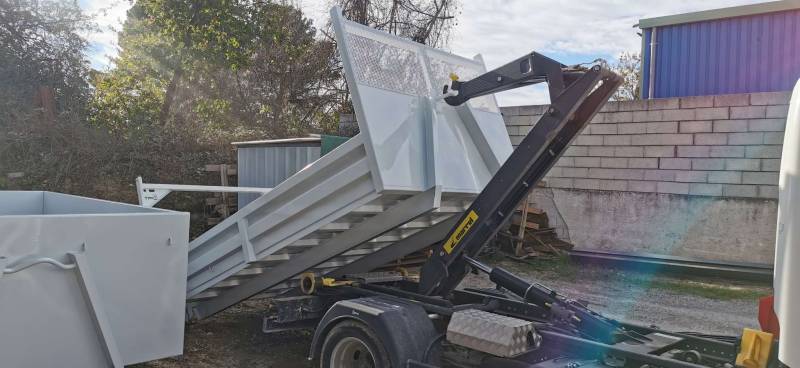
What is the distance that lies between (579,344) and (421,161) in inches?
63.8

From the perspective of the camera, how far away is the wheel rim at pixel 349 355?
168 inches

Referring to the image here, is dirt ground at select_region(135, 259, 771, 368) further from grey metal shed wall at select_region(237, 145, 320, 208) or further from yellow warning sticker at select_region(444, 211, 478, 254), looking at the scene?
grey metal shed wall at select_region(237, 145, 320, 208)

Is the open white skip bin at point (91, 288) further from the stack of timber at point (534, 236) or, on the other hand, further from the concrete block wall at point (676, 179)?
the stack of timber at point (534, 236)

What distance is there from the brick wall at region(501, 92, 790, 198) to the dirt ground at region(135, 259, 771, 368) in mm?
1482

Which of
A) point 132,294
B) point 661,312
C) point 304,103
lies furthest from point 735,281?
point 304,103

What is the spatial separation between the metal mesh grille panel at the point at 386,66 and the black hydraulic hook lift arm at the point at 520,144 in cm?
31

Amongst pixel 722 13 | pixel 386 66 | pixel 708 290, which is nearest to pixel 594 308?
pixel 708 290

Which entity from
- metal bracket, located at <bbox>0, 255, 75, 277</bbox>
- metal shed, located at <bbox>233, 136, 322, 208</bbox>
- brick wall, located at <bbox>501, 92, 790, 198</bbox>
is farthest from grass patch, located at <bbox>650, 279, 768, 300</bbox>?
metal bracket, located at <bbox>0, 255, 75, 277</bbox>

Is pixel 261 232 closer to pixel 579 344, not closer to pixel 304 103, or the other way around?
pixel 579 344

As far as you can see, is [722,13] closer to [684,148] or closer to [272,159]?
[684,148]

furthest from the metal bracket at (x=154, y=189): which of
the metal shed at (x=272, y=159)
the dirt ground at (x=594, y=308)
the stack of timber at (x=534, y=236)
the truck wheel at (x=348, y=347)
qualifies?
the stack of timber at (x=534, y=236)

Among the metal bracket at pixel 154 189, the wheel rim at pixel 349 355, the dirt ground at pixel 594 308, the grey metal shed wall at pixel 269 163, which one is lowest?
the dirt ground at pixel 594 308

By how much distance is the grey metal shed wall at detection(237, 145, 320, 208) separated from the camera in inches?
346

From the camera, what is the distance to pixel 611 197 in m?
10.2
